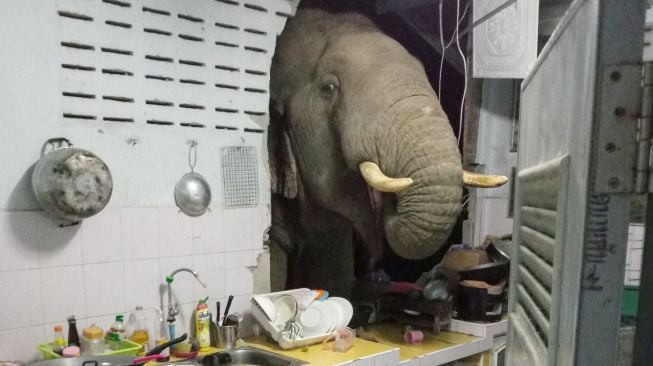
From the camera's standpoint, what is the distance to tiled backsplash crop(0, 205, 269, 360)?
2078mm

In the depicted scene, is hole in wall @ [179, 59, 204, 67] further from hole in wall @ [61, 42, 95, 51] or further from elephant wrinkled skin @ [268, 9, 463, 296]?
elephant wrinkled skin @ [268, 9, 463, 296]

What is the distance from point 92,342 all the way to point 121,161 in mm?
774

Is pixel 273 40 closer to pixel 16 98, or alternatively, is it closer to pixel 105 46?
pixel 105 46

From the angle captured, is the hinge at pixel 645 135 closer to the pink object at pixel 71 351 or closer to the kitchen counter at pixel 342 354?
the kitchen counter at pixel 342 354

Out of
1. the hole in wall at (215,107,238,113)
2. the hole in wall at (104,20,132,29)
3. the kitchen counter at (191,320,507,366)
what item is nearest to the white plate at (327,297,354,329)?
the kitchen counter at (191,320,507,366)

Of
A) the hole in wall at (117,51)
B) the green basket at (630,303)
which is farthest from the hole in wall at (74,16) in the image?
the green basket at (630,303)

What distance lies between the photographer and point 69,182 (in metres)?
2.03

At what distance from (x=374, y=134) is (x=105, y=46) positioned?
55.4 inches

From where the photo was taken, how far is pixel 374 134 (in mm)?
2887

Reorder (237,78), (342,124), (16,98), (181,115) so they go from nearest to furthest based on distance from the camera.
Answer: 1. (16,98)
2. (181,115)
3. (237,78)
4. (342,124)

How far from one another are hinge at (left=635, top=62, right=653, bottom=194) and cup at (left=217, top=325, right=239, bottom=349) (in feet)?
7.16

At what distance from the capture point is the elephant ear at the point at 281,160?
342 centimetres

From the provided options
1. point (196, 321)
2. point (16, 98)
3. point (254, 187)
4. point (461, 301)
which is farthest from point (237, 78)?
point (461, 301)

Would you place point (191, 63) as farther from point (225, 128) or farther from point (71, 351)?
point (71, 351)
